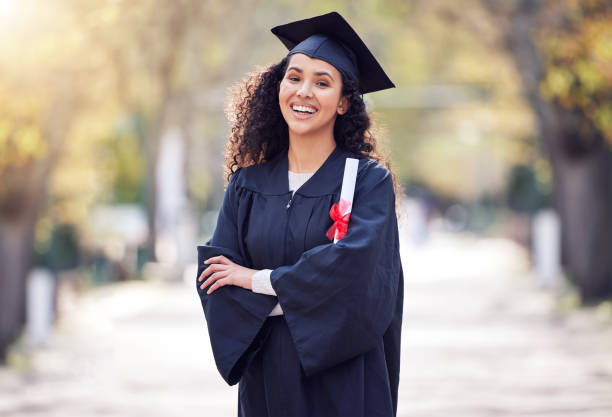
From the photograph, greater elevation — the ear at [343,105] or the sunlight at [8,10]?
the sunlight at [8,10]

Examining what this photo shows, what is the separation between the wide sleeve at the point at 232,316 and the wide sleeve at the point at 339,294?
0.13m

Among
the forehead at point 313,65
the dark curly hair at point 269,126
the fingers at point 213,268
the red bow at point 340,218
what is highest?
the forehead at point 313,65

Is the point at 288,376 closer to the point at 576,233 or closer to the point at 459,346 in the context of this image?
the point at 459,346

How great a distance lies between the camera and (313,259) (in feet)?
11.6

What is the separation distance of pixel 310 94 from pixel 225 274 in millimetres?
718

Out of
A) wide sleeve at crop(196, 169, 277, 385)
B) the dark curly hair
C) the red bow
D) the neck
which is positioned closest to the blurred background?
the dark curly hair

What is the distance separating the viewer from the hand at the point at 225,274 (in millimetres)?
3646


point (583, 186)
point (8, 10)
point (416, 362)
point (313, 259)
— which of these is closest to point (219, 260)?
point (313, 259)

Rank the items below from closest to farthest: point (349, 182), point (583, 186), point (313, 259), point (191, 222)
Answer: point (313, 259), point (349, 182), point (583, 186), point (191, 222)

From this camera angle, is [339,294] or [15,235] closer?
[339,294]

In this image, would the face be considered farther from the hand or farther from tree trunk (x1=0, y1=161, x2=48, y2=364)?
tree trunk (x1=0, y1=161, x2=48, y2=364)

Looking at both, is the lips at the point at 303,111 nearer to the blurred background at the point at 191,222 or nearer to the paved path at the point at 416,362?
the blurred background at the point at 191,222

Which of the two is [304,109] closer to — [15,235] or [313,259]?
[313,259]

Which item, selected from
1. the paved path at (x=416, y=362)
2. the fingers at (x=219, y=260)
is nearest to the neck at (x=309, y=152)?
the fingers at (x=219, y=260)
